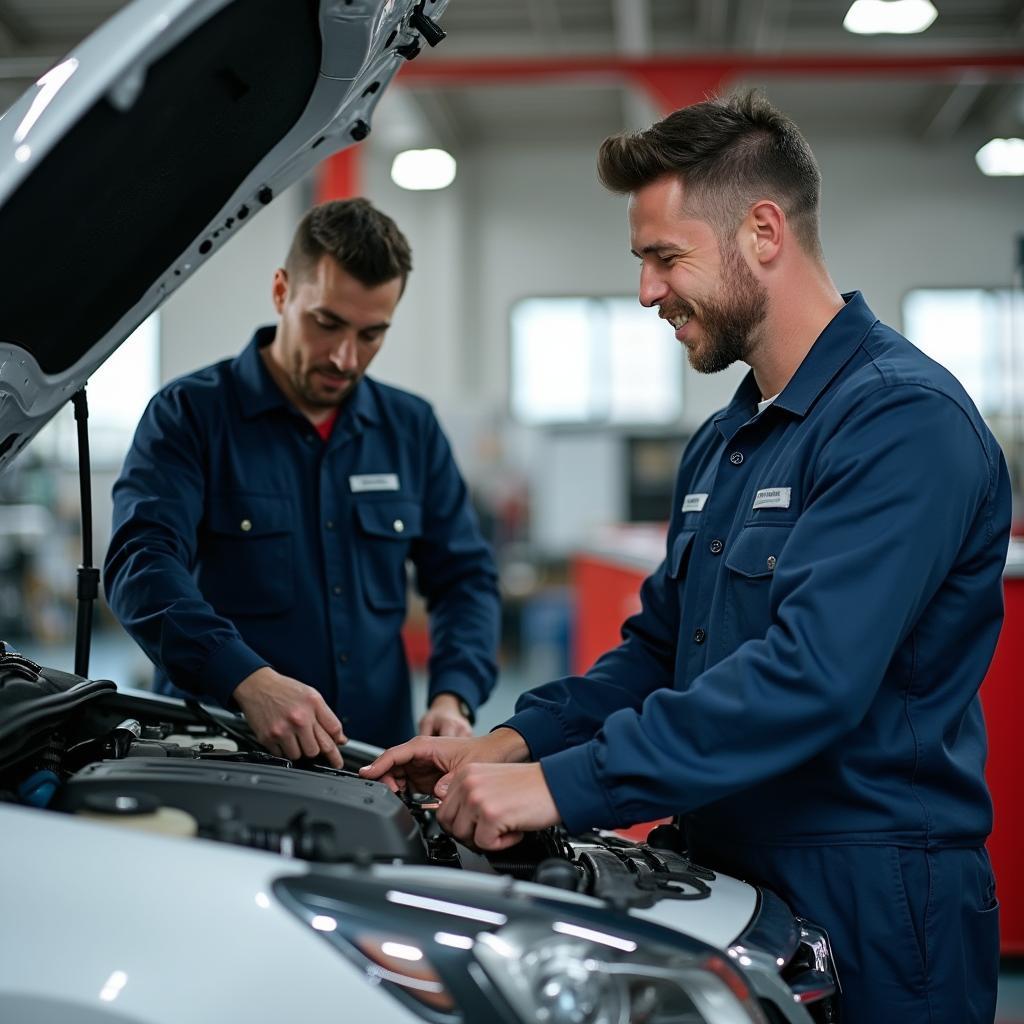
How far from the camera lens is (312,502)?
222cm

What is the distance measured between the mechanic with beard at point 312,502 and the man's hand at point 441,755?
16.3 inches

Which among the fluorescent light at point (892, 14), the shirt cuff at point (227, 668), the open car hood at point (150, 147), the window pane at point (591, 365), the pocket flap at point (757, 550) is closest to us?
the open car hood at point (150, 147)

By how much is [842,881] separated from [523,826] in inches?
14.9

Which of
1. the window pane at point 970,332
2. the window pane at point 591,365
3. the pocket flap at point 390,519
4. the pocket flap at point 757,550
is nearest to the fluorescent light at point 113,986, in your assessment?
the pocket flap at point 757,550

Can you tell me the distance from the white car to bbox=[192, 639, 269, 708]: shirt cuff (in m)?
0.15

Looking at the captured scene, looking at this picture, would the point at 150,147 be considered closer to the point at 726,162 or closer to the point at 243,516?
the point at 726,162

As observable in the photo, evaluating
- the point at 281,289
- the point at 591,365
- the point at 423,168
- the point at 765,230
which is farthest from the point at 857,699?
the point at 591,365

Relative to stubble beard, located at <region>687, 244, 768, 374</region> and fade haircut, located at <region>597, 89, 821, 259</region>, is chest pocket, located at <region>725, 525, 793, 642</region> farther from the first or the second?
fade haircut, located at <region>597, 89, 821, 259</region>

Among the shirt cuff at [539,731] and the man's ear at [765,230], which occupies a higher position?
the man's ear at [765,230]

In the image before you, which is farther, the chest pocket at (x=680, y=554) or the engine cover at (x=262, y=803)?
the chest pocket at (x=680, y=554)

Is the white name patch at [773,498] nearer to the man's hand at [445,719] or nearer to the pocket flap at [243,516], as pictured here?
the man's hand at [445,719]

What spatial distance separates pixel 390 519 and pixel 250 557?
0.28 m

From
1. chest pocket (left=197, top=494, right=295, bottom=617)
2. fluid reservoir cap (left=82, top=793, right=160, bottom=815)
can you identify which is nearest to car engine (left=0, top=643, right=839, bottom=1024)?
fluid reservoir cap (left=82, top=793, right=160, bottom=815)

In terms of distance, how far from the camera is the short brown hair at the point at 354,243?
2.10m
